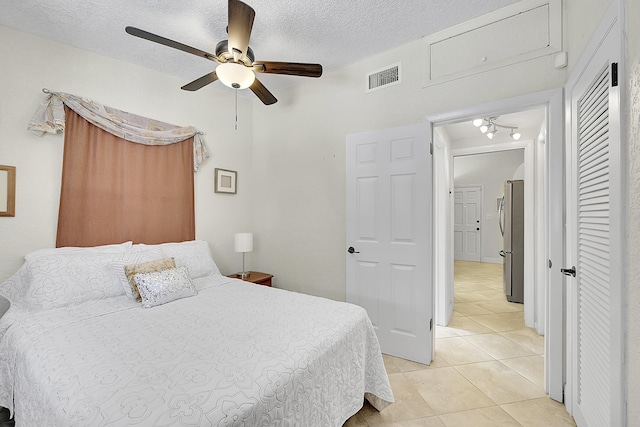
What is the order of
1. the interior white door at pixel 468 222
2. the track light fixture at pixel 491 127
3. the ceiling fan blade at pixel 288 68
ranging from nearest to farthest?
the ceiling fan blade at pixel 288 68, the track light fixture at pixel 491 127, the interior white door at pixel 468 222

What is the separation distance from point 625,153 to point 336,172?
6.76ft

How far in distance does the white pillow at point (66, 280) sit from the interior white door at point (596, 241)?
278 cm

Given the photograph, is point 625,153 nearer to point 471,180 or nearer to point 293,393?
point 293,393

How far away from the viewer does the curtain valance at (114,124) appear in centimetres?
207

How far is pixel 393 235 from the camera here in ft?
8.02

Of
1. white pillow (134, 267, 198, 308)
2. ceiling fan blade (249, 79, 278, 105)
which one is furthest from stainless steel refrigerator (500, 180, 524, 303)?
white pillow (134, 267, 198, 308)

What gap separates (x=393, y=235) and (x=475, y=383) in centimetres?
124

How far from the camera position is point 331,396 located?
1320 millimetres

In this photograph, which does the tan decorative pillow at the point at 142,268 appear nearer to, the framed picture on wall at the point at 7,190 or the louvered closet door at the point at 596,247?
the framed picture on wall at the point at 7,190

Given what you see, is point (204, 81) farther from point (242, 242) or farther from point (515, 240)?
point (515, 240)

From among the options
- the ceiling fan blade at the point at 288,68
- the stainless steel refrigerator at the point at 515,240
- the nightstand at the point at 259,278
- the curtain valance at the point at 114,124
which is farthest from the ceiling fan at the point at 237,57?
the stainless steel refrigerator at the point at 515,240

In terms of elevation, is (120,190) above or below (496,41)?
below

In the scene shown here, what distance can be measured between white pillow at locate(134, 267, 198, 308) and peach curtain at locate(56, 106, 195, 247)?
0.79 m

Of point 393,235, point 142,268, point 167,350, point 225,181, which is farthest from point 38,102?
point 393,235
